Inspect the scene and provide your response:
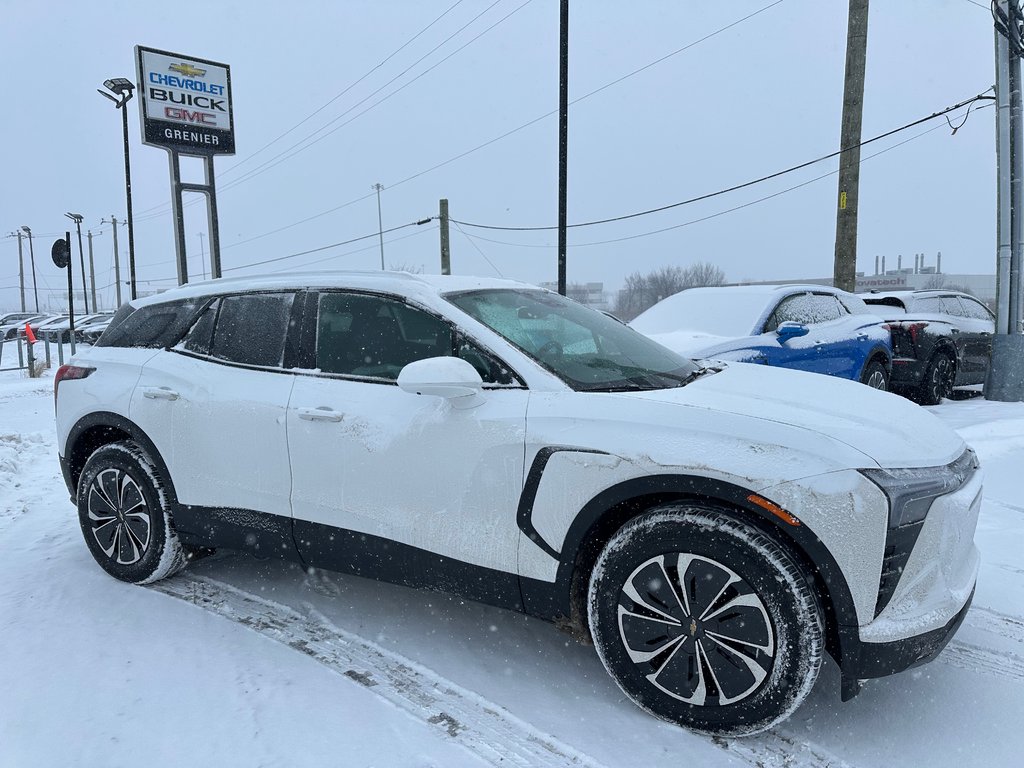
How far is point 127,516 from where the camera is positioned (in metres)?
3.75

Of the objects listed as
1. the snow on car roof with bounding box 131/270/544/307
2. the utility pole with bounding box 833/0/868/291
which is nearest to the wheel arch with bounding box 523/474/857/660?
the snow on car roof with bounding box 131/270/544/307

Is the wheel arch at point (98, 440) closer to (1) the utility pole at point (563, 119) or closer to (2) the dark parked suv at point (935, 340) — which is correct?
(2) the dark parked suv at point (935, 340)

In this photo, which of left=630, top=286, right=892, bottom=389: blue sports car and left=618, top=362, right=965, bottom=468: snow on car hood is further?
left=630, top=286, right=892, bottom=389: blue sports car

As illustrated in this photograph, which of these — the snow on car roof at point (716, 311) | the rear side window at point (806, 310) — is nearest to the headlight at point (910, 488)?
the snow on car roof at point (716, 311)

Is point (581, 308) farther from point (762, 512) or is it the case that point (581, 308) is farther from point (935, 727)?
point (935, 727)

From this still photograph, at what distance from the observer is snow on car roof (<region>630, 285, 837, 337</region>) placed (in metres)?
7.52

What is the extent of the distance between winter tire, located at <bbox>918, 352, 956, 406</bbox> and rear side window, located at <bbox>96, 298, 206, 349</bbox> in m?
8.45

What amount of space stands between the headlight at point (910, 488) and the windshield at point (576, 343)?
0.85 metres

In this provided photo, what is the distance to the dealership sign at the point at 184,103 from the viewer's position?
47.2 ft

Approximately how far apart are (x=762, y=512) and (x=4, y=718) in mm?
2724

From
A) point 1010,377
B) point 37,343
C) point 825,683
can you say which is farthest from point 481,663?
point 37,343

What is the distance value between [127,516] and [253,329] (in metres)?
1.22

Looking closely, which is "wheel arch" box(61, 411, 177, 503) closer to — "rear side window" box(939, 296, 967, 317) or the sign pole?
"rear side window" box(939, 296, 967, 317)

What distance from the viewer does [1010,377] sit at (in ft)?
30.8
